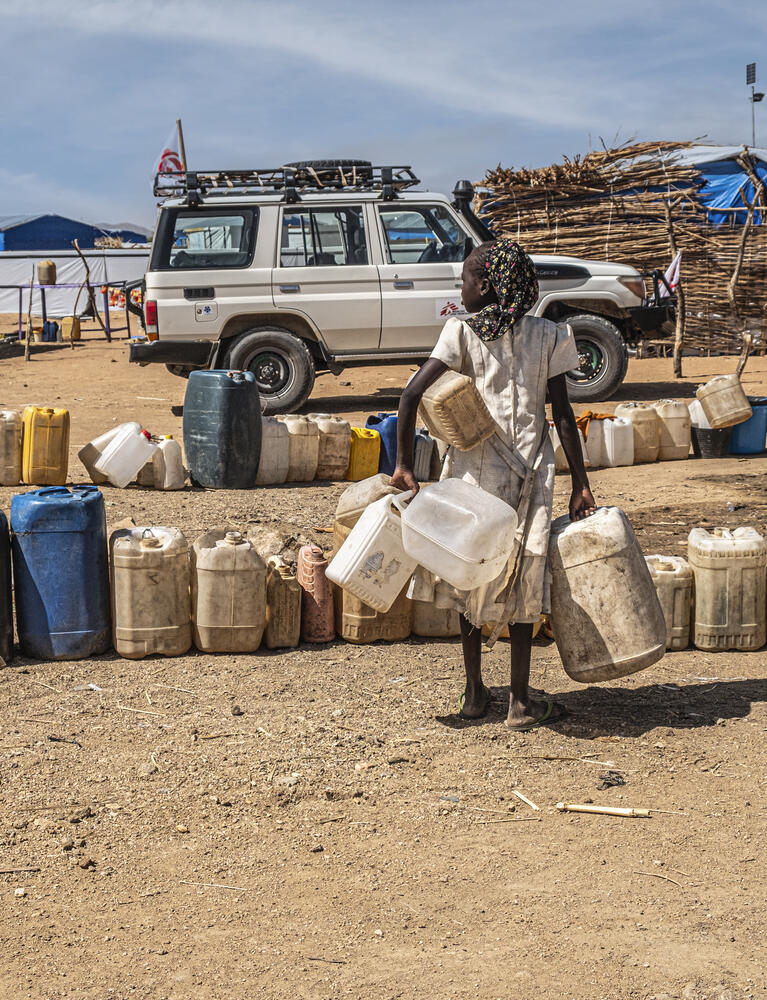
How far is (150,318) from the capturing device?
11.7m

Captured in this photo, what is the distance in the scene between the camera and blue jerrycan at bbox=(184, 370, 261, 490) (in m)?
8.45

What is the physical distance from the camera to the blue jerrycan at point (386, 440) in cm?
890

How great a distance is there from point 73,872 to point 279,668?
181cm

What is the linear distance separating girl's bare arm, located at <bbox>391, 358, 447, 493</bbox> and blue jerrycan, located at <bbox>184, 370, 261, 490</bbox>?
14.5 feet

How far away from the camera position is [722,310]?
17703 millimetres

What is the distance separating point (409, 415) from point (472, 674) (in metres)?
1.08

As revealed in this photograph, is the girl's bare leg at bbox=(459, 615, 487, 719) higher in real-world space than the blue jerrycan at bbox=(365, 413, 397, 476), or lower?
lower

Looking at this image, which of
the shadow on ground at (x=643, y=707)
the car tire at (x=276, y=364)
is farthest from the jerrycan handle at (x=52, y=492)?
the car tire at (x=276, y=364)

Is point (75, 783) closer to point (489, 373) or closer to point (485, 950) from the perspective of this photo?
point (485, 950)

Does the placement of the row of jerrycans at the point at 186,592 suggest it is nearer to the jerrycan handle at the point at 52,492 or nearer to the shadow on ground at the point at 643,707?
the jerrycan handle at the point at 52,492

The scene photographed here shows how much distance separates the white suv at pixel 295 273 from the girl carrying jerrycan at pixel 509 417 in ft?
25.4

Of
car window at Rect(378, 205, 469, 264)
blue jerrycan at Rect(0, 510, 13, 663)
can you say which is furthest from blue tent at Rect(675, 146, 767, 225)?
blue jerrycan at Rect(0, 510, 13, 663)

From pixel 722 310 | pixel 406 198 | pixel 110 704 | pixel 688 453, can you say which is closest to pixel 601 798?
pixel 110 704

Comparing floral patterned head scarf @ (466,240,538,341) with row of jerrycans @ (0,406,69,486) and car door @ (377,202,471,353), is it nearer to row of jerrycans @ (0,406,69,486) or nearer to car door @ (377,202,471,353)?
row of jerrycans @ (0,406,69,486)
